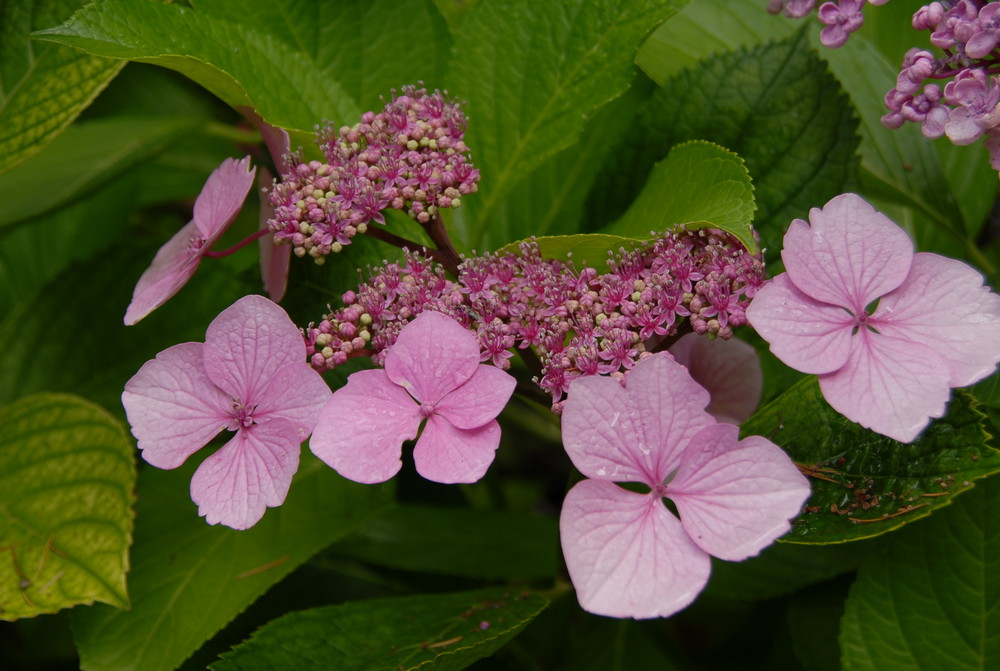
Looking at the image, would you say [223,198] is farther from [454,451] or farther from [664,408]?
[664,408]

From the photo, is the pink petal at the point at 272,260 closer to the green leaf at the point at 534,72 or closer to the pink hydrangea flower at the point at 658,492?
the green leaf at the point at 534,72

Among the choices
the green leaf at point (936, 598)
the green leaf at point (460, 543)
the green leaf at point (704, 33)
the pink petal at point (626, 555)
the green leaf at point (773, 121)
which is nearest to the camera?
the pink petal at point (626, 555)

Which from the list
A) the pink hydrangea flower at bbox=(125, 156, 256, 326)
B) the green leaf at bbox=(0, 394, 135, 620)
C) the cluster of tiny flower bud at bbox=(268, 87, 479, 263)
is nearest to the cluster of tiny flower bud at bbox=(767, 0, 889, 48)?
the cluster of tiny flower bud at bbox=(268, 87, 479, 263)

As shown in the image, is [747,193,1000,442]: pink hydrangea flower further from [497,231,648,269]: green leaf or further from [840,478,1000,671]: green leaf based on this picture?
[840,478,1000,671]: green leaf

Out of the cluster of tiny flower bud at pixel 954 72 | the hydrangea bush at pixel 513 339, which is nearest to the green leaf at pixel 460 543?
the hydrangea bush at pixel 513 339

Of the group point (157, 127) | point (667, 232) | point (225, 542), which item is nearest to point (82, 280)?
point (157, 127)
